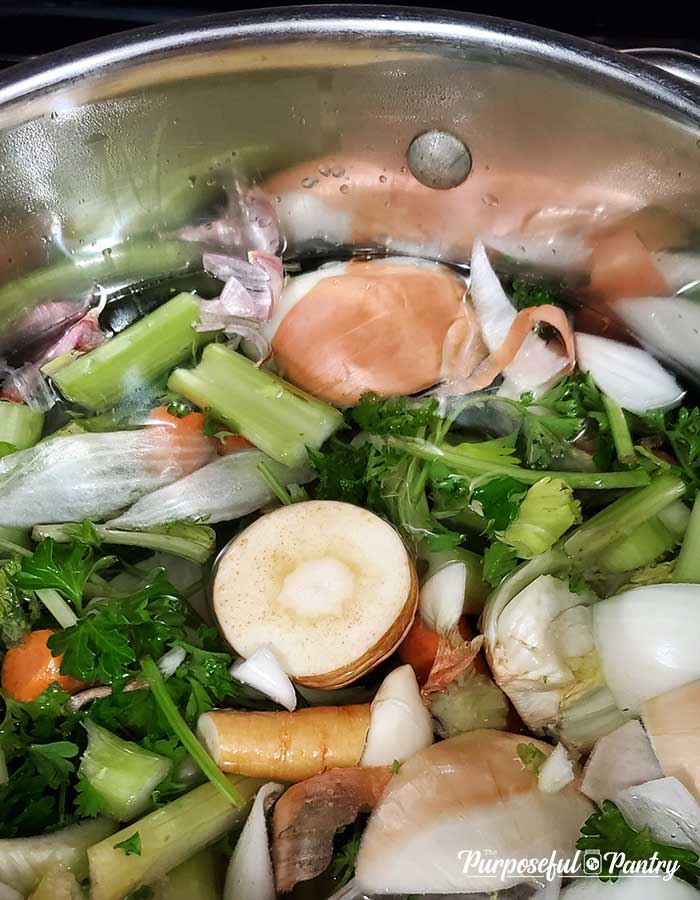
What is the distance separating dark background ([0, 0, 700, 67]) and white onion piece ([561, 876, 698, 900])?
1.48 meters

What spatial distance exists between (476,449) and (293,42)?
66 centimetres

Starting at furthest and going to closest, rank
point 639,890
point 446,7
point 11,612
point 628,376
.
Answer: point 446,7, point 628,376, point 11,612, point 639,890

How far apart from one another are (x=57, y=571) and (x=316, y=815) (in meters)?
0.49

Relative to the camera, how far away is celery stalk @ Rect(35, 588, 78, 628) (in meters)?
1.26

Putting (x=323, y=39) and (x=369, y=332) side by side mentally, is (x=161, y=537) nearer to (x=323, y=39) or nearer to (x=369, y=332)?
(x=369, y=332)

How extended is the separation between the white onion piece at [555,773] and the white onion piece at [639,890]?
0.39 ft

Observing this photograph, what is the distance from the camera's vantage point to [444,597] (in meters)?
1.32

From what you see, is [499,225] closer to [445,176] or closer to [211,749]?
[445,176]

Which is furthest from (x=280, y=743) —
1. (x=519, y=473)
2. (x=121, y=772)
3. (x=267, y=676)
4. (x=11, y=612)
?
(x=519, y=473)

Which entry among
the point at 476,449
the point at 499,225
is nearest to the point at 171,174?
the point at 499,225

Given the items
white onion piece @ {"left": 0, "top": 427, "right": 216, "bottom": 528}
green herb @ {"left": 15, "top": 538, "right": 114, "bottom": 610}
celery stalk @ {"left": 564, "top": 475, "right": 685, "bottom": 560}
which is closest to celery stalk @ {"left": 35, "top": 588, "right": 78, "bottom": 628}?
green herb @ {"left": 15, "top": 538, "right": 114, "bottom": 610}

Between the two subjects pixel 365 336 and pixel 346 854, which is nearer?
pixel 346 854

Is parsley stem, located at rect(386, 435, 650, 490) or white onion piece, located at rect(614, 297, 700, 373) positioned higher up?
white onion piece, located at rect(614, 297, 700, 373)

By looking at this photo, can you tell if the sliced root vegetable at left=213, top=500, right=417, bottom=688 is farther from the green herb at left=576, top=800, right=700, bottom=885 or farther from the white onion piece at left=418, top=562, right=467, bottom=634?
the green herb at left=576, top=800, right=700, bottom=885
